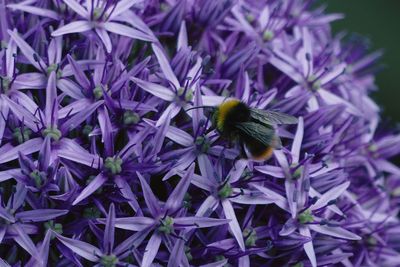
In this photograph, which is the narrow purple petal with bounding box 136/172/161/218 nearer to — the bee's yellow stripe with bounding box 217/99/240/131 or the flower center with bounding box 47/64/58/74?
the bee's yellow stripe with bounding box 217/99/240/131

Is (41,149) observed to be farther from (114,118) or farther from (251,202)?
(251,202)

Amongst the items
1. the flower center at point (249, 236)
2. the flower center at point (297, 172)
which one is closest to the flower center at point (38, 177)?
the flower center at point (249, 236)

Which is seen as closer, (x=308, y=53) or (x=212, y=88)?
(x=212, y=88)

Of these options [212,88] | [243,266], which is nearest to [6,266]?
[243,266]

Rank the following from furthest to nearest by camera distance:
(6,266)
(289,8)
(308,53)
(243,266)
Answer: (289,8), (308,53), (243,266), (6,266)

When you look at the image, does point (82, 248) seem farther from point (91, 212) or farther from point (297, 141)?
point (297, 141)

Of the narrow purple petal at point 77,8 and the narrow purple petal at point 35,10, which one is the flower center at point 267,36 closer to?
the narrow purple petal at point 77,8
